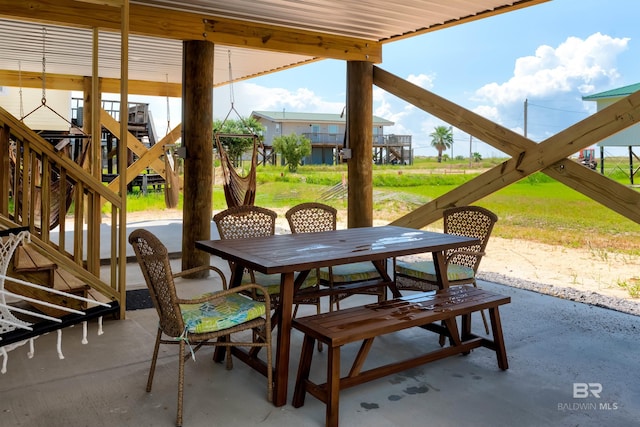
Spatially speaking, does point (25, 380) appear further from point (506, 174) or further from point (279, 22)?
point (506, 174)

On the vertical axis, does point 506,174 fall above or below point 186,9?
below

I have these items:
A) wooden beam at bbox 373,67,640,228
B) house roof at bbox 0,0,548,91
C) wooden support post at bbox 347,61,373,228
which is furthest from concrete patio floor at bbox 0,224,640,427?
wooden support post at bbox 347,61,373,228

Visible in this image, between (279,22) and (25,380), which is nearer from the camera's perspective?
(25,380)

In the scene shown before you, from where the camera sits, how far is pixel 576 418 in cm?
245

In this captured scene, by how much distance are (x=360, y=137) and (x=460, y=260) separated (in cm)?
251

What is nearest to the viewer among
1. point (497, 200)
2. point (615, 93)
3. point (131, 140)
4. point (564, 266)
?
point (564, 266)

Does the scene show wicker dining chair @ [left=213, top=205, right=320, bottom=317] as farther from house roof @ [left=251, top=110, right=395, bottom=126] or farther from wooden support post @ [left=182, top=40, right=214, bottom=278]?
house roof @ [left=251, top=110, right=395, bottom=126]

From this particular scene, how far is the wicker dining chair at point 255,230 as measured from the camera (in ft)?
10.9

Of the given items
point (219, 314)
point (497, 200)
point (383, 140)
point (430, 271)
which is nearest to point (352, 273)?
point (430, 271)

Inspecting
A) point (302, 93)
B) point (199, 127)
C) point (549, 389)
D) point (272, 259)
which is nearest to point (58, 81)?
point (199, 127)

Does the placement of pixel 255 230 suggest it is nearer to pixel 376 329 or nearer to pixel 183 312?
pixel 183 312

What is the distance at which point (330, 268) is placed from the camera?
11.9 ft

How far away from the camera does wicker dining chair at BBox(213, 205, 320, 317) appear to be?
3.32 metres

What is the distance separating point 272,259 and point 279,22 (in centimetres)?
320
